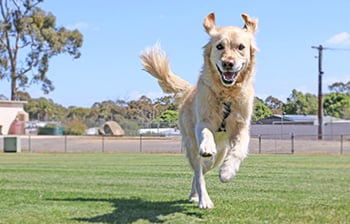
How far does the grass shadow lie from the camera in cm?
703

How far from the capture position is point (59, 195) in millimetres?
9852

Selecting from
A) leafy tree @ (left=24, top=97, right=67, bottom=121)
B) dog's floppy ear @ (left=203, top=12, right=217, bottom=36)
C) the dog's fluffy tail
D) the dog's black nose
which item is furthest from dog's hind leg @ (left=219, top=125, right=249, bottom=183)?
leafy tree @ (left=24, top=97, right=67, bottom=121)

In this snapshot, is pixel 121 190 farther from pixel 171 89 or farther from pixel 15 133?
pixel 15 133

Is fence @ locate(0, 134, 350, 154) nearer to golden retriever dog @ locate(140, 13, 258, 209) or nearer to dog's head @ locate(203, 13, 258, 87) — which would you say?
golden retriever dog @ locate(140, 13, 258, 209)

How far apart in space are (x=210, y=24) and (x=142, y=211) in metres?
2.69

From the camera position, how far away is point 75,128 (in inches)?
3054

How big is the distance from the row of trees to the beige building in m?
7.36

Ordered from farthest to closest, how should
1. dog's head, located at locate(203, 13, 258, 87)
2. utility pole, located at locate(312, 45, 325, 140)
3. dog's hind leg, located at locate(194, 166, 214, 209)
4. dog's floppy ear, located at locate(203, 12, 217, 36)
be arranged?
utility pole, located at locate(312, 45, 325, 140), dog's floppy ear, located at locate(203, 12, 217, 36), dog's hind leg, located at locate(194, 166, 214, 209), dog's head, located at locate(203, 13, 258, 87)

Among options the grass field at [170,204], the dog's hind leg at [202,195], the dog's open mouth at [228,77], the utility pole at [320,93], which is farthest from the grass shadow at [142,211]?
the utility pole at [320,93]

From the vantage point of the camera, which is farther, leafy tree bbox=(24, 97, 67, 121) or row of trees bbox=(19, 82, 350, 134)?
leafy tree bbox=(24, 97, 67, 121)

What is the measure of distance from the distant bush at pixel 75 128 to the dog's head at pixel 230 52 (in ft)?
224

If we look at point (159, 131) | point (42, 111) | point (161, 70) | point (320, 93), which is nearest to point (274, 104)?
point (161, 70)

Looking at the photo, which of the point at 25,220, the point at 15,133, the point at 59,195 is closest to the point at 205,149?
the point at 25,220

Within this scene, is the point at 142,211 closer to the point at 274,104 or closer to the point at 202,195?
the point at 202,195
